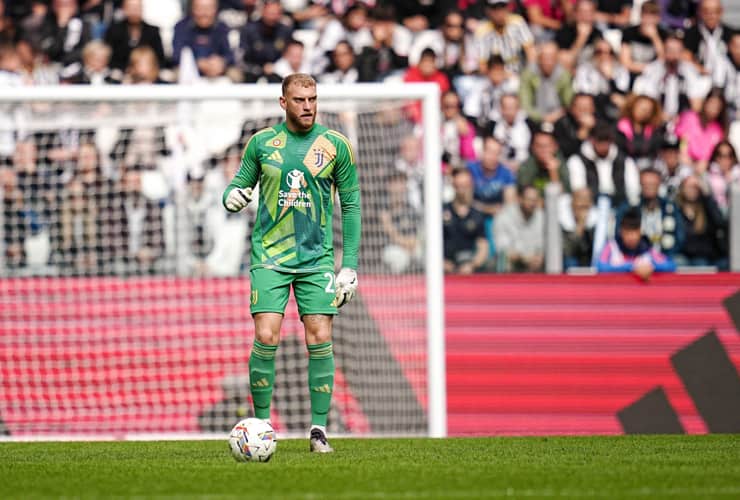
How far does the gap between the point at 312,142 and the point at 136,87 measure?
3.31 metres

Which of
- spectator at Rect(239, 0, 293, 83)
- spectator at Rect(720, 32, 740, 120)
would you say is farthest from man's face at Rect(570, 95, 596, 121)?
spectator at Rect(239, 0, 293, 83)

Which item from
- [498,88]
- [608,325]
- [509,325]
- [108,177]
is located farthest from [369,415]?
[498,88]

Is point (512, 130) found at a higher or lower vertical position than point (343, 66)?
lower

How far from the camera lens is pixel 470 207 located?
1341 centimetres

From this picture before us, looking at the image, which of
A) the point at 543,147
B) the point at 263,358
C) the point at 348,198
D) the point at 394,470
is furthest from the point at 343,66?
the point at 394,470

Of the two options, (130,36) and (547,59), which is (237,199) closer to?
(130,36)

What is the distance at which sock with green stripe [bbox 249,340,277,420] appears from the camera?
905 cm

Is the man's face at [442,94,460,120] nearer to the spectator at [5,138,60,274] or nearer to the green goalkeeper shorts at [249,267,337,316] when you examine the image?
the spectator at [5,138,60,274]

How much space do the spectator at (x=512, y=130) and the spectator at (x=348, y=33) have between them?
1.76 meters

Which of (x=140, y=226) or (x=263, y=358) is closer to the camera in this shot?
(x=263, y=358)

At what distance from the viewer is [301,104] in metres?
8.98

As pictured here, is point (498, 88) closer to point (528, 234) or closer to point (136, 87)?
point (528, 234)

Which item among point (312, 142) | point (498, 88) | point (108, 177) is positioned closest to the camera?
point (312, 142)

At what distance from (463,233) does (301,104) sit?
4.55 m
